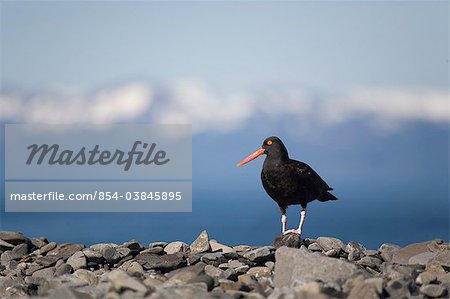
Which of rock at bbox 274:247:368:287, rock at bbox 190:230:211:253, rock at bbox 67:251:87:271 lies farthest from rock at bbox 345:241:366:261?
rock at bbox 67:251:87:271

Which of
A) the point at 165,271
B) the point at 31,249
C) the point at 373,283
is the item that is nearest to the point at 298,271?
the point at 373,283

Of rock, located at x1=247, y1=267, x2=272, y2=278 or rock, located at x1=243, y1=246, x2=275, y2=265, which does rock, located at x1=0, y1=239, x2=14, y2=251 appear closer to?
rock, located at x1=243, y1=246, x2=275, y2=265

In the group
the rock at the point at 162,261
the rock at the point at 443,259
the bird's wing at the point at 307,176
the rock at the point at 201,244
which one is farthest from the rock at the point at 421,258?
the rock at the point at 162,261

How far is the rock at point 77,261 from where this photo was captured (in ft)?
32.7

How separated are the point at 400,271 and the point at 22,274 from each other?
4.87 meters

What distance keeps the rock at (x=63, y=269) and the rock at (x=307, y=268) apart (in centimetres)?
327

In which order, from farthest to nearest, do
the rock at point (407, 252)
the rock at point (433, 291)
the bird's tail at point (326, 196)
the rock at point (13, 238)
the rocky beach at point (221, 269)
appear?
1. the rock at point (13, 238)
2. the bird's tail at point (326, 196)
3. the rock at point (407, 252)
4. the rock at point (433, 291)
5. the rocky beach at point (221, 269)

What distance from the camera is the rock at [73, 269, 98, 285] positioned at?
9.07m

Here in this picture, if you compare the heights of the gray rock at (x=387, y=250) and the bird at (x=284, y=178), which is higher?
the bird at (x=284, y=178)

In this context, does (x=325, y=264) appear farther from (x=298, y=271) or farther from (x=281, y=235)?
(x=281, y=235)

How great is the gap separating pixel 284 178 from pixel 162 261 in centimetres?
192

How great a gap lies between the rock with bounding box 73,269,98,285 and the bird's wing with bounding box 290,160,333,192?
2.92 metres

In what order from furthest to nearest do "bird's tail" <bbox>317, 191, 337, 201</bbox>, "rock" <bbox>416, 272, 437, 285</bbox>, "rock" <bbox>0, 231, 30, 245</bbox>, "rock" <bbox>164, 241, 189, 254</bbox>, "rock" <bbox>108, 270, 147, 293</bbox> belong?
"rock" <bbox>0, 231, 30, 245</bbox> < "bird's tail" <bbox>317, 191, 337, 201</bbox> < "rock" <bbox>164, 241, 189, 254</bbox> < "rock" <bbox>416, 272, 437, 285</bbox> < "rock" <bbox>108, 270, 147, 293</bbox>

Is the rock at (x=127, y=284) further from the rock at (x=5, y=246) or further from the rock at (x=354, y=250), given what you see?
the rock at (x=5, y=246)
